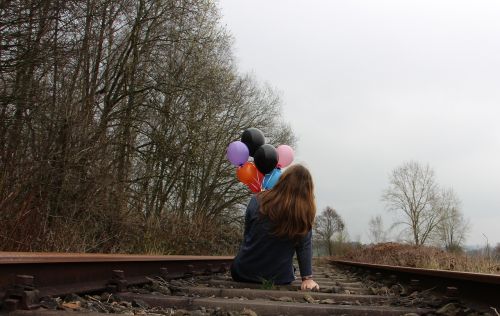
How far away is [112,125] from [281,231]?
31.3ft

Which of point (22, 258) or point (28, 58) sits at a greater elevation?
point (28, 58)

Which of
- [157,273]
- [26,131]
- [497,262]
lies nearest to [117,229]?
[26,131]

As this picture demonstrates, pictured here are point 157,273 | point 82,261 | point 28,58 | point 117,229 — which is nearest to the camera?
point 82,261

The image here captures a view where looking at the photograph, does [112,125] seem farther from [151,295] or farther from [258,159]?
[151,295]

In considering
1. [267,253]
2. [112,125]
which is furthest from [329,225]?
[267,253]

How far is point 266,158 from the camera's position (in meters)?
9.56

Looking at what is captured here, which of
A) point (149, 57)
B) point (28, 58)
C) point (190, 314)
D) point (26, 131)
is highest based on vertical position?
point (149, 57)

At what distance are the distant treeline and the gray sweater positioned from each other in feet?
10.9

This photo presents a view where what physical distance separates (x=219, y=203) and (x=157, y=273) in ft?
72.4

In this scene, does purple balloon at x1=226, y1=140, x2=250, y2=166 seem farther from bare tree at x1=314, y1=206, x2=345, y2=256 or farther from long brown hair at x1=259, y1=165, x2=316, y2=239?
bare tree at x1=314, y1=206, x2=345, y2=256

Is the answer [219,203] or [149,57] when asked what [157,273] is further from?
[219,203]

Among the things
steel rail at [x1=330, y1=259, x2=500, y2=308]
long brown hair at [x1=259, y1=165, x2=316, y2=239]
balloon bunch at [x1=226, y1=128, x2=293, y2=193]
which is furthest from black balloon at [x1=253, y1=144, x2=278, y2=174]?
long brown hair at [x1=259, y1=165, x2=316, y2=239]

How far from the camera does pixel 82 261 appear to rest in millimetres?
3387

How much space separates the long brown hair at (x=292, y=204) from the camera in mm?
4238
